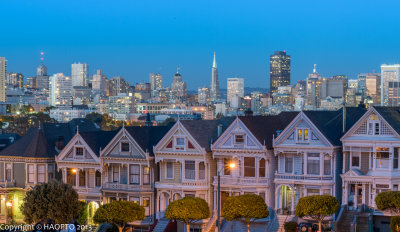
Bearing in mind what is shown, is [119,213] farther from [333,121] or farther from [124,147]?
[333,121]

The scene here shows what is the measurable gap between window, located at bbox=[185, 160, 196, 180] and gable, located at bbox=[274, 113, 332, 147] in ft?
20.1

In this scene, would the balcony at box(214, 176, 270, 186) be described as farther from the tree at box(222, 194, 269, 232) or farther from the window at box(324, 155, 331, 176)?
the window at box(324, 155, 331, 176)

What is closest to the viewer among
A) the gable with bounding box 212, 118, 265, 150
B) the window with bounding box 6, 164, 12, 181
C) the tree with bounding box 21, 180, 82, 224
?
the gable with bounding box 212, 118, 265, 150

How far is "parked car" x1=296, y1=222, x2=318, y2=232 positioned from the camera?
48.4 metres

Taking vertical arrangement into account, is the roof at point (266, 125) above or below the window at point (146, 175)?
above

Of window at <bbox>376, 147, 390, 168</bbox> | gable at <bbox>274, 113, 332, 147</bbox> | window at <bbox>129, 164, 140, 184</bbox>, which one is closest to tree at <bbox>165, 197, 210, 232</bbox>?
window at <bbox>129, 164, 140, 184</bbox>

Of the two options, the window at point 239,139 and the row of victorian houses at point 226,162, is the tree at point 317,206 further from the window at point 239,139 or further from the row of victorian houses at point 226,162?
the window at point 239,139

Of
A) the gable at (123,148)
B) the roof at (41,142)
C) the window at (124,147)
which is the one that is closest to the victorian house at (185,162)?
the gable at (123,148)

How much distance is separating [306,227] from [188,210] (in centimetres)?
723

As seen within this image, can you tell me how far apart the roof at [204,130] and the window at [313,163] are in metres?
6.88

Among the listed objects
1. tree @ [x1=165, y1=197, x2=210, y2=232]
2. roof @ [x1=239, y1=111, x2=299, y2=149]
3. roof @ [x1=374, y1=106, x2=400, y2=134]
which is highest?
roof @ [x1=374, y1=106, x2=400, y2=134]

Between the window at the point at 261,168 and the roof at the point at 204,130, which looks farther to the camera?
the roof at the point at 204,130

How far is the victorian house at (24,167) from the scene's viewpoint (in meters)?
61.2

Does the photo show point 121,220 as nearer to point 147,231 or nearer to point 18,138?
point 147,231
